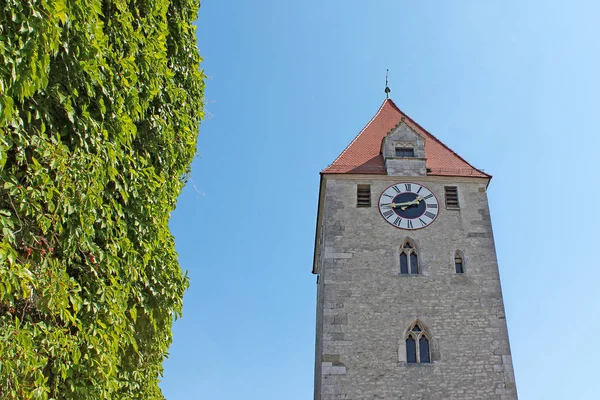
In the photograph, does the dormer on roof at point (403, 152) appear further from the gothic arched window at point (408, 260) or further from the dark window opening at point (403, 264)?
the dark window opening at point (403, 264)

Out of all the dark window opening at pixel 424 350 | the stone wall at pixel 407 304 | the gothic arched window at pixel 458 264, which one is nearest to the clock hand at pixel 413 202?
the stone wall at pixel 407 304

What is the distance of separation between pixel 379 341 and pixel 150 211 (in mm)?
9966

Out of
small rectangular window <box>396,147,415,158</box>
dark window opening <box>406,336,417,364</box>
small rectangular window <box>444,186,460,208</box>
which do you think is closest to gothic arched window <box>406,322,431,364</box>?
dark window opening <box>406,336,417,364</box>

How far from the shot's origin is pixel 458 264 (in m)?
15.8

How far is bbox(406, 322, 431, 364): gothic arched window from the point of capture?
14.3 m

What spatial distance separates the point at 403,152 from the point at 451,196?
77.6 inches

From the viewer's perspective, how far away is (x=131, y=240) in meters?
5.32

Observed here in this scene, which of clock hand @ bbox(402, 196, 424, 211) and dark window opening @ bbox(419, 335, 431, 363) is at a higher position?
clock hand @ bbox(402, 196, 424, 211)

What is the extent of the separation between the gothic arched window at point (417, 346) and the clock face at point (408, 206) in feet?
9.41

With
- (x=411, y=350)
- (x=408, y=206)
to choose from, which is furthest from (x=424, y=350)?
(x=408, y=206)

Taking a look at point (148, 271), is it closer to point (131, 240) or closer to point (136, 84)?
point (131, 240)

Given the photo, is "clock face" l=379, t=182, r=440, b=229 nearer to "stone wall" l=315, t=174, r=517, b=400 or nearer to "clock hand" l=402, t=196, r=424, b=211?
"clock hand" l=402, t=196, r=424, b=211

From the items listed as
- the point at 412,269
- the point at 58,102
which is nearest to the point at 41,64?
the point at 58,102

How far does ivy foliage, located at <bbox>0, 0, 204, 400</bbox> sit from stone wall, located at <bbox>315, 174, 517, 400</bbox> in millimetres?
8755
